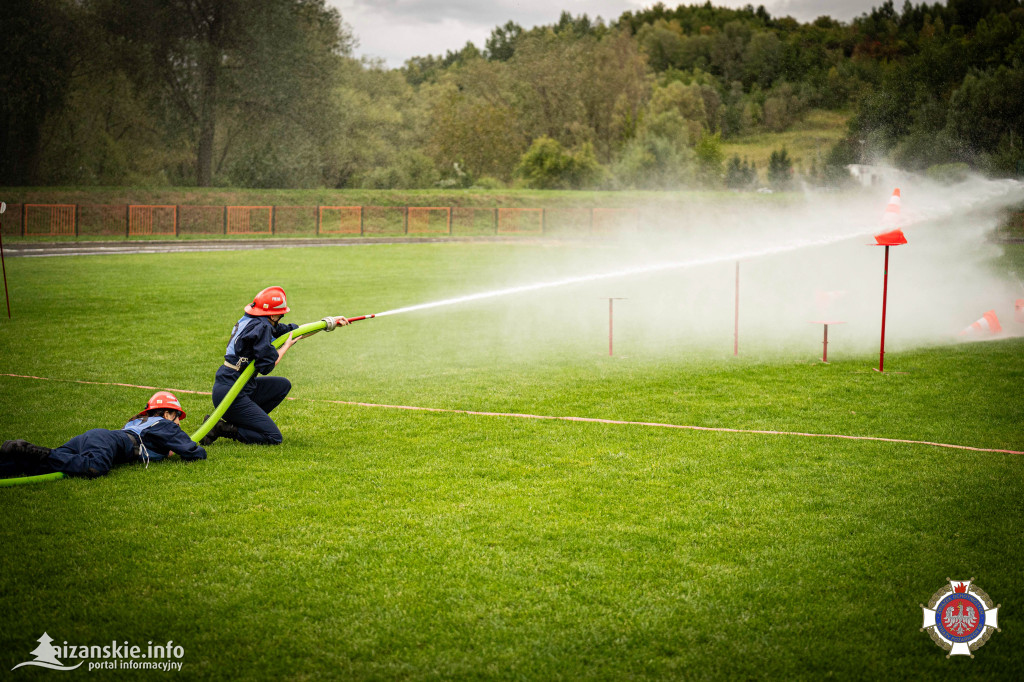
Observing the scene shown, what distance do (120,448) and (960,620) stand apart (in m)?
8.12

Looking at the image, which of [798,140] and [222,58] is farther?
[798,140]

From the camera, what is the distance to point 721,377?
14250 millimetres

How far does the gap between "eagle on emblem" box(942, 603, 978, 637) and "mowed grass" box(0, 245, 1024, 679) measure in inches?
6.5

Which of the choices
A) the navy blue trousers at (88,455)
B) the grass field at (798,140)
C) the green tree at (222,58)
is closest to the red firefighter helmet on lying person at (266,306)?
A: the navy blue trousers at (88,455)

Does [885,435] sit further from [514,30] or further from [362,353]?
[514,30]

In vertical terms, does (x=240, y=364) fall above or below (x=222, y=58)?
below

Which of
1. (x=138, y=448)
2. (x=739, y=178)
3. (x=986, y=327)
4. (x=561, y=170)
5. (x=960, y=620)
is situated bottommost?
(x=960, y=620)

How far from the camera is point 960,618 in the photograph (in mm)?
5789

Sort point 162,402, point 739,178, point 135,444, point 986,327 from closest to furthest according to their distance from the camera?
point 135,444 → point 162,402 → point 986,327 → point 739,178

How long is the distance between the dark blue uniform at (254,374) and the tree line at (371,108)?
45572mm

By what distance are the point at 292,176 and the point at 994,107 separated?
5669cm

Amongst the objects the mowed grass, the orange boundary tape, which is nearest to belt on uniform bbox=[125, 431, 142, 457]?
the mowed grass

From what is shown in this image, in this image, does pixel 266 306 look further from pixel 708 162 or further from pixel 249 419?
pixel 708 162

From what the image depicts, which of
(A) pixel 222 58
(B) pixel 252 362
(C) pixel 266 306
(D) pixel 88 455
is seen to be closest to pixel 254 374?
(B) pixel 252 362
